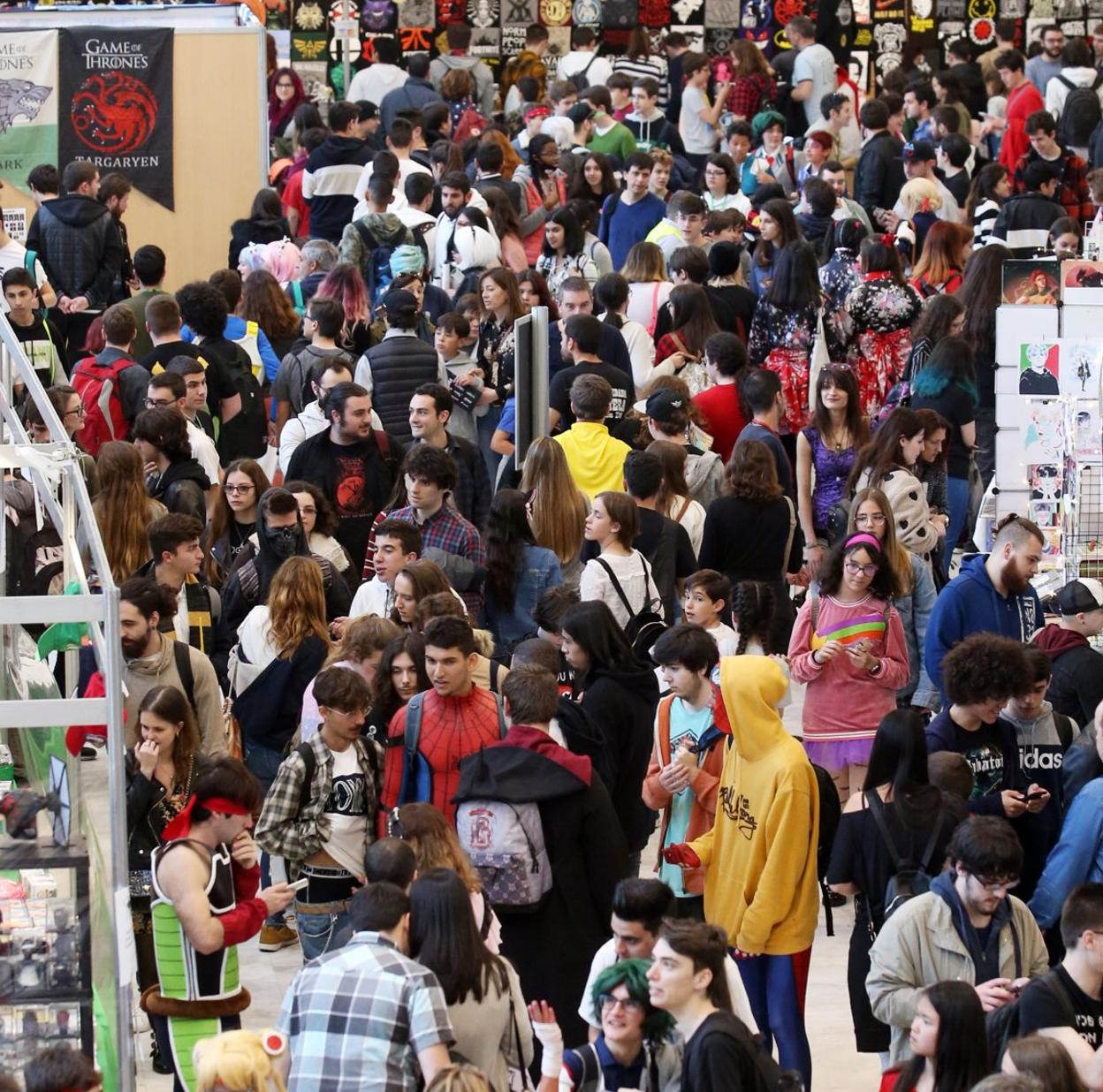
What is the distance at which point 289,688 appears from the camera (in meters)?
7.57

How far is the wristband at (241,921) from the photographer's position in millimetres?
5855

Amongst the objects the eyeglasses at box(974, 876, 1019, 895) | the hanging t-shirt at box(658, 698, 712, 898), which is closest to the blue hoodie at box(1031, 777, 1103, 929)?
the eyeglasses at box(974, 876, 1019, 895)

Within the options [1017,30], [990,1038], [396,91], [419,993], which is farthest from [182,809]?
[1017,30]

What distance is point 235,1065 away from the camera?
4.66 m

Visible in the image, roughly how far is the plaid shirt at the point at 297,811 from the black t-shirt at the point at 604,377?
141 inches

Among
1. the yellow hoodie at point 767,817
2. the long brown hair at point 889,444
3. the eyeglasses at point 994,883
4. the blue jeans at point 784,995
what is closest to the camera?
the eyeglasses at point 994,883

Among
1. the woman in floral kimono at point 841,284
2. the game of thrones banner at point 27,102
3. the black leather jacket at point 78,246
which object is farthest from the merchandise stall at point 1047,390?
the game of thrones banner at point 27,102

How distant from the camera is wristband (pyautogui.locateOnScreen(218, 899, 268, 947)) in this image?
586 centimetres

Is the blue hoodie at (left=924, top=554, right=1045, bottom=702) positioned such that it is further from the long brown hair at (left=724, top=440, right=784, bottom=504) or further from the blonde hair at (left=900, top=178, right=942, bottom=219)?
the blonde hair at (left=900, top=178, right=942, bottom=219)

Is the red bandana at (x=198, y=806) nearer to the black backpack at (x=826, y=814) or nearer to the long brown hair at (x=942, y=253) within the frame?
the black backpack at (x=826, y=814)

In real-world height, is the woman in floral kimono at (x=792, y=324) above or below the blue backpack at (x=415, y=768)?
above

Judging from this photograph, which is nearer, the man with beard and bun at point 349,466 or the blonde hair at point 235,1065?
the blonde hair at point 235,1065

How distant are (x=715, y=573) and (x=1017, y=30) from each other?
1523 cm

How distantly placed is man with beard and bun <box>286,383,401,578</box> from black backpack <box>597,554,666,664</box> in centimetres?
141
